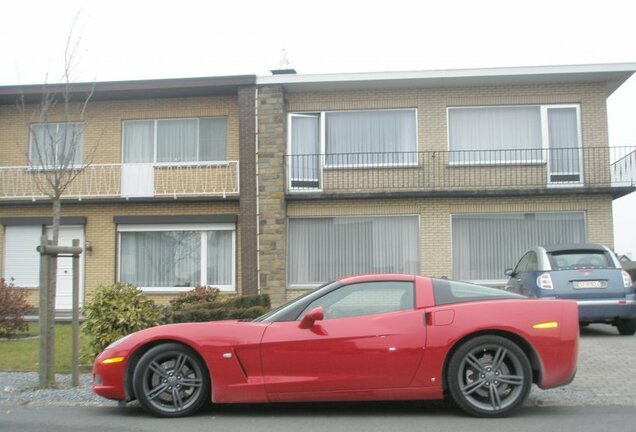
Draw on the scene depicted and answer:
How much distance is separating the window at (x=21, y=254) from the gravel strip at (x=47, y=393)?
9.47m

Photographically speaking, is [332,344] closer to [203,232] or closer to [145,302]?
[145,302]

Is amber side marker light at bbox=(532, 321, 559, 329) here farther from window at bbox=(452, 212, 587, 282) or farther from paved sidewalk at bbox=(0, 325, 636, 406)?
window at bbox=(452, 212, 587, 282)

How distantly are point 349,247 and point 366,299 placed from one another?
10.2 meters

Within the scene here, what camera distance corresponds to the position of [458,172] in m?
16.2

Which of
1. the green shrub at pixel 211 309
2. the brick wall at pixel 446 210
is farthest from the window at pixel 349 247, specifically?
the green shrub at pixel 211 309

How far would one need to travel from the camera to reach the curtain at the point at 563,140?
1606 centimetres

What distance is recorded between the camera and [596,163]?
52.2ft

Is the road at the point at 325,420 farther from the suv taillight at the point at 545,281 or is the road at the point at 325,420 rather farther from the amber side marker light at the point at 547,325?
the suv taillight at the point at 545,281

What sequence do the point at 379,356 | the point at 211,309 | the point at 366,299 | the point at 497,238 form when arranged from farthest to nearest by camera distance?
the point at 497,238 < the point at 211,309 < the point at 366,299 < the point at 379,356

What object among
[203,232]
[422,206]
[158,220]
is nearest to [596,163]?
[422,206]

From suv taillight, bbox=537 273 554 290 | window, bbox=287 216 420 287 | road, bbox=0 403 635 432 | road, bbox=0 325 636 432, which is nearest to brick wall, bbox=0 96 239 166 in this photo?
window, bbox=287 216 420 287

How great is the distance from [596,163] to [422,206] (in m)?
4.32

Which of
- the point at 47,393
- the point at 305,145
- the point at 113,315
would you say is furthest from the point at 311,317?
the point at 305,145

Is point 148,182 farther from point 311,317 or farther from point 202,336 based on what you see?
point 311,317
